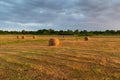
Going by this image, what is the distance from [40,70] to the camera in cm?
1022

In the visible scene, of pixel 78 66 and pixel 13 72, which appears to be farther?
pixel 78 66

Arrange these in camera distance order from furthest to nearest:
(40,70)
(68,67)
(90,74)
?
(68,67), (40,70), (90,74)

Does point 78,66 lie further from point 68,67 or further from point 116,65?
point 116,65

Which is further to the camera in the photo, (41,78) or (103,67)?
(103,67)

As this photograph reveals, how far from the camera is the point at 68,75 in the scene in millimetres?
9383

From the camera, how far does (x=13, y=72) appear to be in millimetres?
9875

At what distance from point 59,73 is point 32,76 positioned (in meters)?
1.18

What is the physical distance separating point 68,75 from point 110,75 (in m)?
1.68

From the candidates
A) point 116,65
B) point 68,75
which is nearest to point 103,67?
point 116,65

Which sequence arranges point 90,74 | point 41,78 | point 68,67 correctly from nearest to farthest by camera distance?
point 41,78 < point 90,74 < point 68,67

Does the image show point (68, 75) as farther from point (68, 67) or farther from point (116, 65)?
point (116, 65)

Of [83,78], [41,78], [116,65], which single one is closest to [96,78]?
[83,78]

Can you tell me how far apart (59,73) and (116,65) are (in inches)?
132

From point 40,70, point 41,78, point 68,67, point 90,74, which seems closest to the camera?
point 41,78
